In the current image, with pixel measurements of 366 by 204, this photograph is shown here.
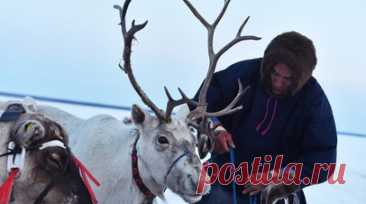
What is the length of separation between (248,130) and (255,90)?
0.23 m

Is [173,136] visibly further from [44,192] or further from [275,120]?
[44,192]

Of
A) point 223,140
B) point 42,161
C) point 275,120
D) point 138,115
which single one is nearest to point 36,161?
point 42,161

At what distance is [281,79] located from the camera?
288cm

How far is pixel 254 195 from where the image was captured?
3.02 metres

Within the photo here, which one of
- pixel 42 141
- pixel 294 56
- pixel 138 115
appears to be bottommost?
pixel 138 115

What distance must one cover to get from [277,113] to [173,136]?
0.66 metres

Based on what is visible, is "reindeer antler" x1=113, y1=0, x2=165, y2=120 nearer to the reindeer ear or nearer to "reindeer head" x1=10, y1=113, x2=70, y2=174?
the reindeer ear

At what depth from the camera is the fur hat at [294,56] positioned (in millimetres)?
2807

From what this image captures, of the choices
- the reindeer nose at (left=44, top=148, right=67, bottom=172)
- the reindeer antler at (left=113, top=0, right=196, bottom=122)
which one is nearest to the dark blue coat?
the reindeer antler at (left=113, top=0, right=196, bottom=122)

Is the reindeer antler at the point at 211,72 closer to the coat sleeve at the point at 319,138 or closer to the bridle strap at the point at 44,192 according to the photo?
the coat sleeve at the point at 319,138

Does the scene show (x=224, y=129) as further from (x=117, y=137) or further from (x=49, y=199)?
(x=49, y=199)

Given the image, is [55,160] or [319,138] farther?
[319,138]

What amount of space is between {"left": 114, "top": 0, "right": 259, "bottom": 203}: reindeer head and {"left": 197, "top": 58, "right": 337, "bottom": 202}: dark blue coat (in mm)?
141

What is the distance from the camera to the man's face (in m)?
2.86
